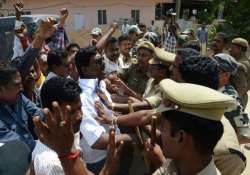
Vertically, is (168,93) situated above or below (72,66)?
above

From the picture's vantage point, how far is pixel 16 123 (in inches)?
106

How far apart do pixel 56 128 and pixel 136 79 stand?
9.43 feet

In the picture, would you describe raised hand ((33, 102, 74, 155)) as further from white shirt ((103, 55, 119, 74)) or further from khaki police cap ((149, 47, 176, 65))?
white shirt ((103, 55, 119, 74))

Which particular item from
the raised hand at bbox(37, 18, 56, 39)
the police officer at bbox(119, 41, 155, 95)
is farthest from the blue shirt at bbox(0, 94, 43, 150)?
the police officer at bbox(119, 41, 155, 95)

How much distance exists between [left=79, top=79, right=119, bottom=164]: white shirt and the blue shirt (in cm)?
32

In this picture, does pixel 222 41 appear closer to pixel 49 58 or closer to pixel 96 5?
pixel 49 58

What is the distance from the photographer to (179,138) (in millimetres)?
1682

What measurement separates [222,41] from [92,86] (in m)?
3.68

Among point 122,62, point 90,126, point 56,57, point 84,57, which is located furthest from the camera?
point 122,62

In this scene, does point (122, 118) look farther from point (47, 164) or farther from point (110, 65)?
point (110, 65)

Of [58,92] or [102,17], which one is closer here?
[58,92]

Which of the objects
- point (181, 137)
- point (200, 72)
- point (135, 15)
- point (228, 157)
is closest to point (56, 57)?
point (200, 72)

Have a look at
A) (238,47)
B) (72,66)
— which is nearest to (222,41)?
(238,47)

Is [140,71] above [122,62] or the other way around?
above
